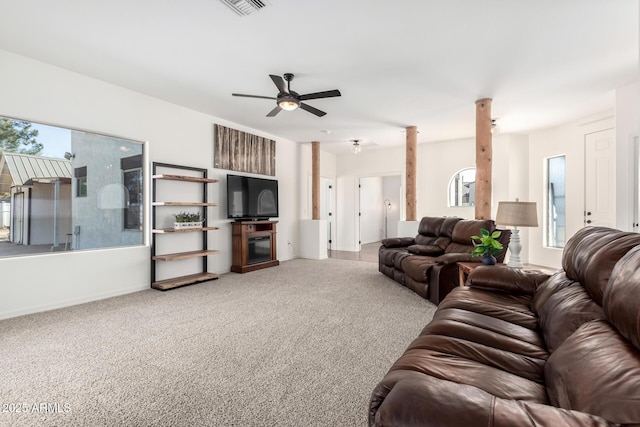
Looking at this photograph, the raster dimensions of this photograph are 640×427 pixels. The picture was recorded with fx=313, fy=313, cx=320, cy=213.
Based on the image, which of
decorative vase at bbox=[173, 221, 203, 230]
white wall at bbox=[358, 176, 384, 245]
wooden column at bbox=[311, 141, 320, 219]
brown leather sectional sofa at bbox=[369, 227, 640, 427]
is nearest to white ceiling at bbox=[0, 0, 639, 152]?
decorative vase at bbox=[173, 221, 203, 230]

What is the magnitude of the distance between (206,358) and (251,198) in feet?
12.6

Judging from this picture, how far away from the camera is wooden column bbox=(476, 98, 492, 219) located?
437cm

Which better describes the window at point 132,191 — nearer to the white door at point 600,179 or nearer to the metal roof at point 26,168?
the metal roof at point 26,168

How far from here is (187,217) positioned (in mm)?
4648

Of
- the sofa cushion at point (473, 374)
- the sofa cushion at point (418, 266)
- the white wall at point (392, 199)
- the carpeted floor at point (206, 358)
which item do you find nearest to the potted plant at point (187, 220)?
the carpeted floor at point (206, 358)

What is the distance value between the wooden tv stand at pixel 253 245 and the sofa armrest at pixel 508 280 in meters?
3.88

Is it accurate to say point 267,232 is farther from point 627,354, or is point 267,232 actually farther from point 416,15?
point 627,354

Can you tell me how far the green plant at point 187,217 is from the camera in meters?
4.56

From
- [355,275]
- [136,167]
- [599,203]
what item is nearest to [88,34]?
[136,167]

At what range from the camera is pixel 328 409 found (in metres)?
1.66

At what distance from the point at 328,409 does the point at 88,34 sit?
3579 millimetres

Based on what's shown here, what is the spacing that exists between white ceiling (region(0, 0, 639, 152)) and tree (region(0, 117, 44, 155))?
73cm

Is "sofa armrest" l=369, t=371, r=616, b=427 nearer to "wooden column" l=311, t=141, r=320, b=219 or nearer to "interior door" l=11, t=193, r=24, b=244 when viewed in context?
"interior door" l=11, t=193, r=24, b=244

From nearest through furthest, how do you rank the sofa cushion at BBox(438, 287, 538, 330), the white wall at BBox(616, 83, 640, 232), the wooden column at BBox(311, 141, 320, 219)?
1. the sofa cushion at BBox(438, 287, 538, 330)
2. the white wall at BBox(616, 83, 640, 232)
3. the wooden column at BBox(311, 141, 320, 219)
